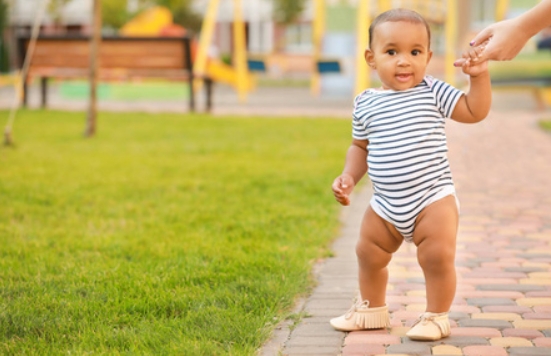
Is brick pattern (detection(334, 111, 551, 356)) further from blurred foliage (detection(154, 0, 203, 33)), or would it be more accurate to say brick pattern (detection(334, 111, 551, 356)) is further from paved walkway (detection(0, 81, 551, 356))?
blurred foliage (detection(154, 0, 203, 33))

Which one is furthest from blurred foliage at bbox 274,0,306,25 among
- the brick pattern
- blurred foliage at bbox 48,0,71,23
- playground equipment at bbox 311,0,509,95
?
the brick pattern

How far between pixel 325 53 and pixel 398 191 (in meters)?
16.4

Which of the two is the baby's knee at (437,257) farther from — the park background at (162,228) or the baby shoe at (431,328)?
the park background at (162,228)

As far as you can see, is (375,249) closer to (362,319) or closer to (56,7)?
(362,319)

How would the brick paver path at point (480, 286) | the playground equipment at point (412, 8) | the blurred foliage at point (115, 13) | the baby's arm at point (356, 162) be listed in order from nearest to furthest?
the brick paver path at point (480, 286) → the baby's arm at point (356, 162) → the playground equipment at point (412, 8) → the blurred foliage at point (115, 13)

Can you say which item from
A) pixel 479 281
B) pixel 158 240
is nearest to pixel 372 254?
pixel 479 281

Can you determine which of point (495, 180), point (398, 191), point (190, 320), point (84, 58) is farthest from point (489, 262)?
point (84, 58)

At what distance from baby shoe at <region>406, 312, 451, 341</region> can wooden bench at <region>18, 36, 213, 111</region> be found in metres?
11.5

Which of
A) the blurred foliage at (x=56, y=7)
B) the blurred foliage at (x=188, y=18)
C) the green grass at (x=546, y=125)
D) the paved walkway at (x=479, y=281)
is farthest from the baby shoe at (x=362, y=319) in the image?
the blurred foliage at (x=188, y=18)

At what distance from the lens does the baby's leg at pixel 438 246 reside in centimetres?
327

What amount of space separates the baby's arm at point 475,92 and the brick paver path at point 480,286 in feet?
2.62

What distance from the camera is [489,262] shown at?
469 centimetres

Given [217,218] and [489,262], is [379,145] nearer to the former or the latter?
[489,262]

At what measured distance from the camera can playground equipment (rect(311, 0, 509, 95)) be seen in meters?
14.1
